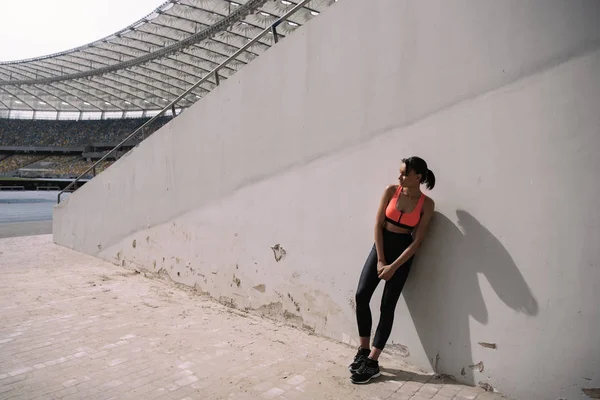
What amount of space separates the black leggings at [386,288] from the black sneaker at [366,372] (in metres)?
0.12

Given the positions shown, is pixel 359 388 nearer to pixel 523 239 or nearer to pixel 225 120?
pixel 523 239

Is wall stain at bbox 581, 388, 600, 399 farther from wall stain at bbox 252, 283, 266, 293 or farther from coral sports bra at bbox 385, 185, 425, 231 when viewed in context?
wall stain at bbox 252, 283, 266, 293

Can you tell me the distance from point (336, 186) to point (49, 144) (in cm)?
5540

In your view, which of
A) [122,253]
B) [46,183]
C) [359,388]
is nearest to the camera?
[359,388]

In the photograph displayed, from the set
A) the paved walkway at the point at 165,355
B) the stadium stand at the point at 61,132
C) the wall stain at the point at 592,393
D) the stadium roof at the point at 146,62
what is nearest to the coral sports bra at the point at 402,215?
the paved walkway at the point at 165,355

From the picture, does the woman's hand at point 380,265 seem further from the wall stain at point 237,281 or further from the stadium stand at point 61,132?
the stadium stand at point 61,132

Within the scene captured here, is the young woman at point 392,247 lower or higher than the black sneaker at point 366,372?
higher

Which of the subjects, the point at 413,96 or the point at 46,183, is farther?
the point at 46,183

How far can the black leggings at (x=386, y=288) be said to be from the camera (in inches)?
95.4

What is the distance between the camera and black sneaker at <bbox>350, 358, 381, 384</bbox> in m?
2.34

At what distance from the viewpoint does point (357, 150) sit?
292 centimetres

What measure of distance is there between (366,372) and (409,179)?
1281 millimetres

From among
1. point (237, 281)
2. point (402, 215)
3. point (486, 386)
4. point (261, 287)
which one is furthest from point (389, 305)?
Result: point (237, 281)

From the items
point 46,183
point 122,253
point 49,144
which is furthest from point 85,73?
point 122,253
